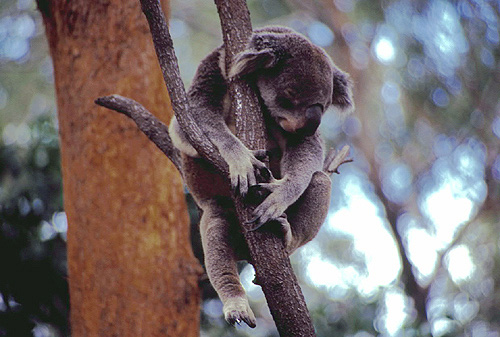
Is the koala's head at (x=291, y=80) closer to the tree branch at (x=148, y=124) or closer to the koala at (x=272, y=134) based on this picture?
the koala at (x=272, y=134)

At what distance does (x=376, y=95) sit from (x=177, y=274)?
4.88 metres

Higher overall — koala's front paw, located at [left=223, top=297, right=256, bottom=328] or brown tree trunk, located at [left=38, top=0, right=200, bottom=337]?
brown tree trunk, located at [left=38, top=0, right=200, bottom=337]

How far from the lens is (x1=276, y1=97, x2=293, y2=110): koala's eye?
2326 millimetres

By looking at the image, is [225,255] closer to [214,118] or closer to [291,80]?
[214,118]

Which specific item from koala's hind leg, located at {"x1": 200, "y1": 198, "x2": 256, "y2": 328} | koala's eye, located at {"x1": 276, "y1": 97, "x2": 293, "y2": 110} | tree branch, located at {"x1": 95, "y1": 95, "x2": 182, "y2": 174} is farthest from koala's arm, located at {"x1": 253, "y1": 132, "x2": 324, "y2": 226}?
tree branch, located at {"x1": 95, "y1": 95, "x2": 182, "y2": 174}

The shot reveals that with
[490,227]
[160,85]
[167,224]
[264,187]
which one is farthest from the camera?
[490,227]

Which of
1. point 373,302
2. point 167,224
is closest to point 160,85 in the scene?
point 167,224

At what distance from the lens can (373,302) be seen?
474 cm

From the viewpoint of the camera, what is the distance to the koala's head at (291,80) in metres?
2.30

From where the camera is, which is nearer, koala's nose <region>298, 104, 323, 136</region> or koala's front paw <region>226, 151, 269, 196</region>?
koala's front paw <region>226, 151, 269, 196</region>

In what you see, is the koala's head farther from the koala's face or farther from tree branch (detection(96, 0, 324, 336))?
tree branch (detection(96, 0, 324, 336))

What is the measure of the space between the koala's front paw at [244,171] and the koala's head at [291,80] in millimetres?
401

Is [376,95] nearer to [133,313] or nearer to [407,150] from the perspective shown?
[407,150]

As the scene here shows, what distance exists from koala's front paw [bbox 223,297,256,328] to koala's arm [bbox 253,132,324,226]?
1.29 ft
